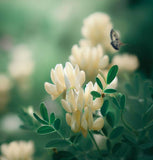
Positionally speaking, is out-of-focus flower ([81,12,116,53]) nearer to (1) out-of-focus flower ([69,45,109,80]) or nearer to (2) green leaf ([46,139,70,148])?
(1) out-of-focus flower ([69,45,109,80])

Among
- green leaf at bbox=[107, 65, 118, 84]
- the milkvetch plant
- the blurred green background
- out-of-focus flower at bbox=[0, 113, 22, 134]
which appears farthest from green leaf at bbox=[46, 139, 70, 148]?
the blurred green background

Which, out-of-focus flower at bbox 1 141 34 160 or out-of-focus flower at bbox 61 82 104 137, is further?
out-of-focus flower at bbox 1 141 34 160

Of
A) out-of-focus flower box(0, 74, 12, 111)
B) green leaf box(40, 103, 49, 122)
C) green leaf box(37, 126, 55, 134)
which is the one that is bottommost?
green leaf box(37, 126, 55, 134)

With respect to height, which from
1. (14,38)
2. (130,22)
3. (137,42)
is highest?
(14,38)

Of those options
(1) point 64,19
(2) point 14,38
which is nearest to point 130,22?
(1) point 64,19

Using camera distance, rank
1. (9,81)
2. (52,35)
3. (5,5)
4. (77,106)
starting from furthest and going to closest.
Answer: (5,5)
(52,35)
(9,81)
(77,106)

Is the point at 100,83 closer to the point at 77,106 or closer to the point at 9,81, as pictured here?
the point at 77,106

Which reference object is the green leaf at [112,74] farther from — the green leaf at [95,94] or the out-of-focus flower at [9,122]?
the out-of-focus flower at [9,122]
